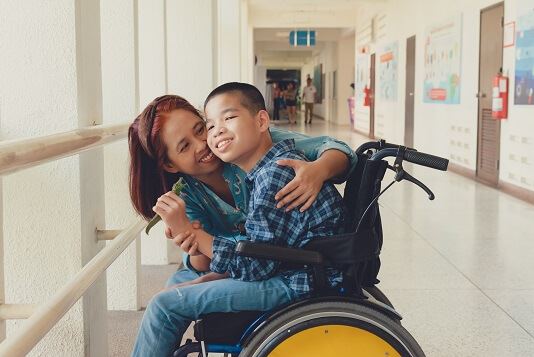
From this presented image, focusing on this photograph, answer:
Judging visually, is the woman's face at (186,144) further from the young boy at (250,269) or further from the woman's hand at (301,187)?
the woman's hand at (301,187)

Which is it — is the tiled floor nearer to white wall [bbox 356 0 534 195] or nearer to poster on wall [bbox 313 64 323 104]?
white wall [bbox 356 0 534 195]

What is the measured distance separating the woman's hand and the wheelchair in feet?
0.29

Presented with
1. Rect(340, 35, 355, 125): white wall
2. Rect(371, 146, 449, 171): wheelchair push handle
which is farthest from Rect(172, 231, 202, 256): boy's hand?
Rect(340, 35, 355, 125): white wall

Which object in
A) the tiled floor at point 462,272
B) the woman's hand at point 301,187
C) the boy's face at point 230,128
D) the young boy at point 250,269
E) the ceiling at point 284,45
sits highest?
the ceiling at point 284,45

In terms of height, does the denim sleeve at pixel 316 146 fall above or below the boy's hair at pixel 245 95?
below

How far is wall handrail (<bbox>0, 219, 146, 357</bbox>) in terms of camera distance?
1.33 metres

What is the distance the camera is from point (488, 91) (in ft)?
24.9

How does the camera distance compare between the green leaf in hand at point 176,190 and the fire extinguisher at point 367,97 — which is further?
the fire extinguisher at point 367,97

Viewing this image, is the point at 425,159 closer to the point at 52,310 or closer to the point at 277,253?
the point at 277,253

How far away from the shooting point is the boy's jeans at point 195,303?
152 centimetres

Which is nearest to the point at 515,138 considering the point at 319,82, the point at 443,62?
the point at 443,62

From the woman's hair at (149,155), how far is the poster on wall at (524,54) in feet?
16.8

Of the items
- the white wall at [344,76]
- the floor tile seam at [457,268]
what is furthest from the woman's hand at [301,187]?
the white wall at [344,76]

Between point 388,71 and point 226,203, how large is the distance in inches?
473
